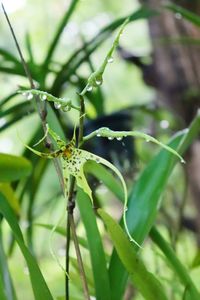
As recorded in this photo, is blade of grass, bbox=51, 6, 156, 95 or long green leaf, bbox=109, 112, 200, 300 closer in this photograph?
long green leaf, bbox=109, 112, 200, 300

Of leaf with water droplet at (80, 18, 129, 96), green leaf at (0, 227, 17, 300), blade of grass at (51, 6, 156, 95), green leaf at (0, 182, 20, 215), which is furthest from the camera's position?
blade of grass at (51, 6, 156, 95)

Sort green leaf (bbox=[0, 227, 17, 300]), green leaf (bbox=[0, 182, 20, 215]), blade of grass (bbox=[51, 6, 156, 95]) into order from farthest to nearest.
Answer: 1. blade of grass (bbox=[51, 6, 156, 95])
2. green leaf (bbox=[0, 182, 20, 215])
3. green leaf (bbox=[0, 227, 17, 300])

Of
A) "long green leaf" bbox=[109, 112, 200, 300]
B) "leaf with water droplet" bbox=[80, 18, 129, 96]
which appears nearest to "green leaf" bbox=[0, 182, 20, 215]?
"long green leaf" bbox=[109, 112, 200, 300]

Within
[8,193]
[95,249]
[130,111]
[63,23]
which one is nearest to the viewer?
[95,249]

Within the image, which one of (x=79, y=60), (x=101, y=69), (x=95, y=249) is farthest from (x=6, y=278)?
(x=79, y=60)

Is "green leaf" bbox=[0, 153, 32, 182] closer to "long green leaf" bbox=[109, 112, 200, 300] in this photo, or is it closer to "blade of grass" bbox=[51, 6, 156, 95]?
"long green leaf" bbox=[109, 112, 200, 300]

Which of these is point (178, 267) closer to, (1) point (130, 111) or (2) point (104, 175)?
(2) point (104, 175)

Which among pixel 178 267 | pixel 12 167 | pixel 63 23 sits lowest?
pixel 178 267
